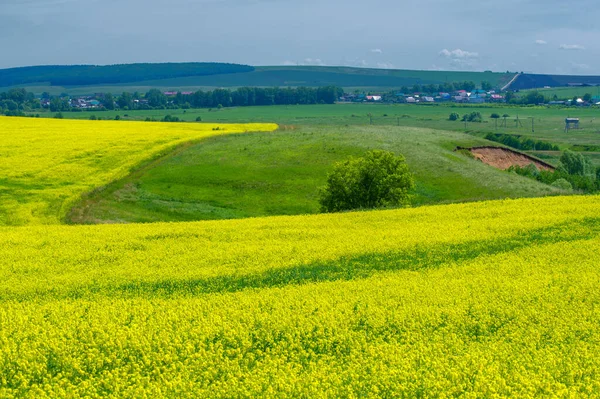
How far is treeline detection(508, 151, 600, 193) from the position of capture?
67844mm

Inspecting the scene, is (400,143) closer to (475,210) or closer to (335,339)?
(475,210)

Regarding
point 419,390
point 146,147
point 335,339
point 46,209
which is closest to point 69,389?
point 335,339

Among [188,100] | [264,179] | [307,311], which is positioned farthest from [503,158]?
[188,100]

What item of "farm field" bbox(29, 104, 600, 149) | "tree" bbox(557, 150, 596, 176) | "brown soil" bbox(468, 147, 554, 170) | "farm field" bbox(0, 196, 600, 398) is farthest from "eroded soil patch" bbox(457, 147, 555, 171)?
"farm field" bbox(0, 196, 600, 398)

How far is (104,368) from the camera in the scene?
16.3 meters

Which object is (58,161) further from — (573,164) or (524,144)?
(524,144)

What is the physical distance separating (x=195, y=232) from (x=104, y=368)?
14.9 metres

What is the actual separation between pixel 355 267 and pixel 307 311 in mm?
5770

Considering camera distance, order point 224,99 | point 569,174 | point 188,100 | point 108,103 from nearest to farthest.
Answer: point 569,174 → point 108,103 → point 188,100 → point 224,99

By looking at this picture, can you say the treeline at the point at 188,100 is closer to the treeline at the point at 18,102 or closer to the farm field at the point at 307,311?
the treeline at the point at 18,102

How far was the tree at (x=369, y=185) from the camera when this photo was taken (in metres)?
46.0

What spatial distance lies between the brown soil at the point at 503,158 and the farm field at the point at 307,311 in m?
48.1

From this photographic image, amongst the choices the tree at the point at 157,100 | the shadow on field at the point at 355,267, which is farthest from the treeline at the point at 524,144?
the tree at the point at 157,100

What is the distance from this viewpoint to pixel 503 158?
79.7 meters
